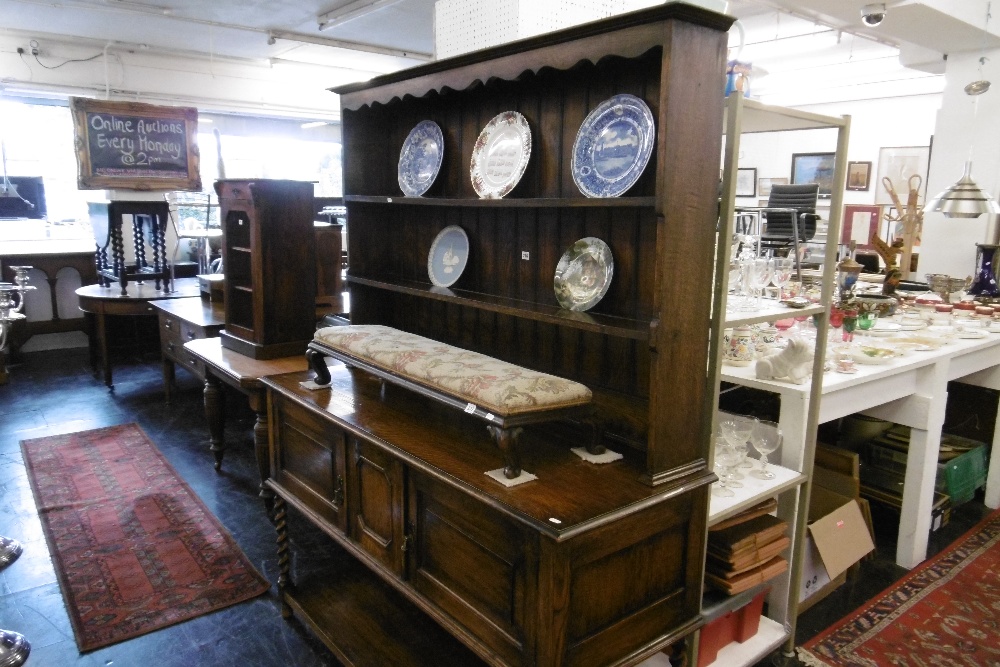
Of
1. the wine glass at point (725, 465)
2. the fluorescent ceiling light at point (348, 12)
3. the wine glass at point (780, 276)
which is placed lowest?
the wine glass at point (725, 465)

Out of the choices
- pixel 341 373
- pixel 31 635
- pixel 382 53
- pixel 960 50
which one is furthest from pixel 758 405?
pixel 382 53

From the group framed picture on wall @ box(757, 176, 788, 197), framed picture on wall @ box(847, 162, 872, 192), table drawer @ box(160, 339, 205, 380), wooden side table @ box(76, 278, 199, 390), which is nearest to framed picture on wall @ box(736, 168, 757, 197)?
framed picture on wall @ box(757, 176, 788, 197)

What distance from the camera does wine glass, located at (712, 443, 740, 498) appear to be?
1991mm

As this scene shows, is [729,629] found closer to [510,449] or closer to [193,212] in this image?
[510,449]

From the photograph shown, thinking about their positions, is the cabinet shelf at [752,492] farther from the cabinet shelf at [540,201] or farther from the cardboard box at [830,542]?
the cabinet shelf at [540,201]

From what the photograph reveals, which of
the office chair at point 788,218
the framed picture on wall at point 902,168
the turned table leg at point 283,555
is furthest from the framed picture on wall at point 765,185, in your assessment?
the turned table leg at point 283,555

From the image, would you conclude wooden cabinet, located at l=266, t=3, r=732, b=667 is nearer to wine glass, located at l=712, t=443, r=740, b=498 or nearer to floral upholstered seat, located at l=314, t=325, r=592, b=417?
floral upholstered seat, located at l=314, t=325, r=592, b=417

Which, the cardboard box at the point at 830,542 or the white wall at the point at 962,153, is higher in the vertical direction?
the white wall at the point at 962,153

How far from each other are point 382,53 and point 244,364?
4866 mm

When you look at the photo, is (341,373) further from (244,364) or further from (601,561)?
(601,561)

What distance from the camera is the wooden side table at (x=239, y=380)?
9.75 ft

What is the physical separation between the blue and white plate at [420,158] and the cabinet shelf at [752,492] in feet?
4.52

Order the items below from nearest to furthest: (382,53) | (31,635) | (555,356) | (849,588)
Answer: (555,356), (31,635), (849,588), (382,53)

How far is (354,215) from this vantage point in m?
2.65
